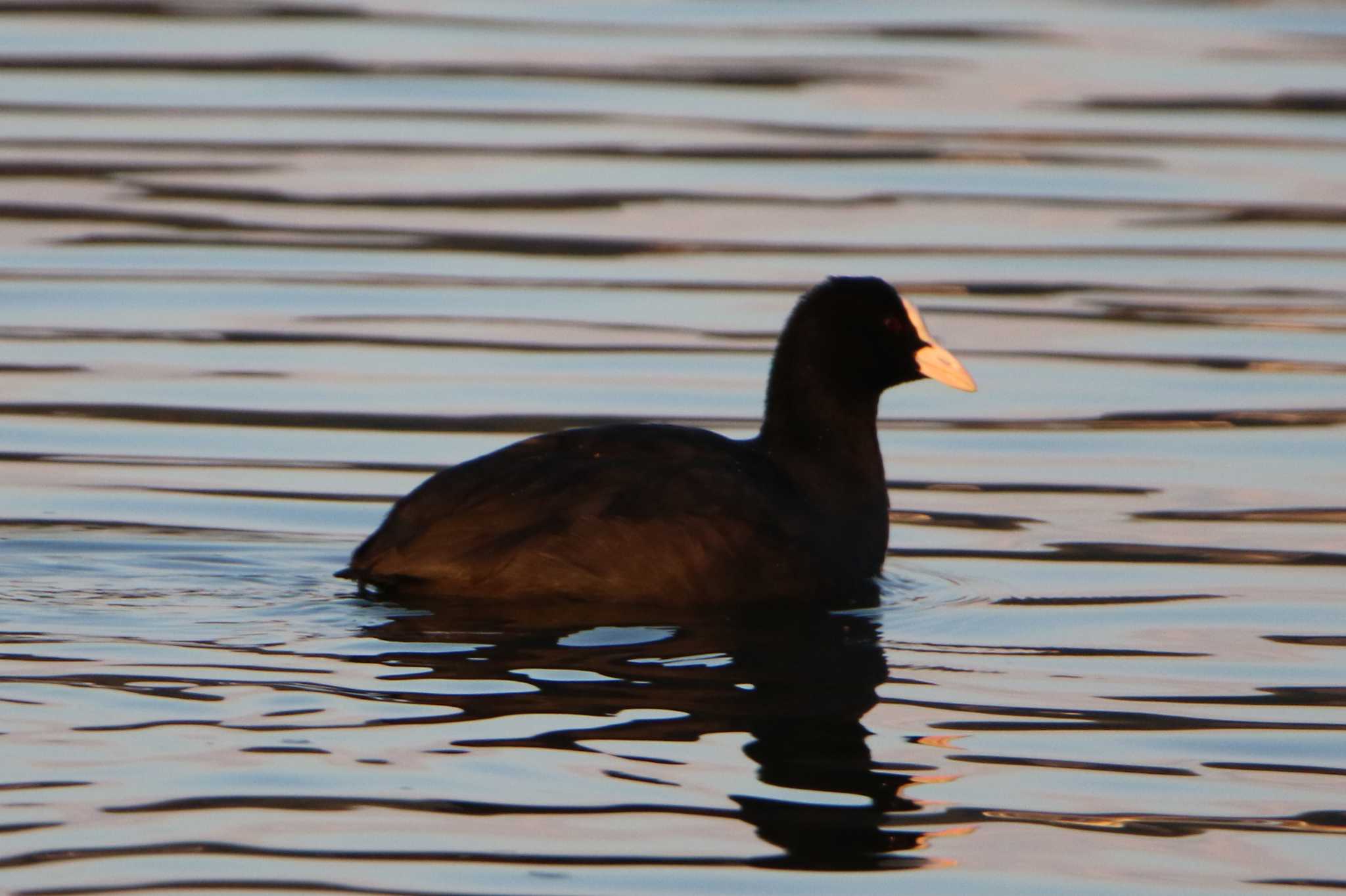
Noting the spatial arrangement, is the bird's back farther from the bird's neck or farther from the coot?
the bird's neck

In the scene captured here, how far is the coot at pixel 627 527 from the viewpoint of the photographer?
794 cm

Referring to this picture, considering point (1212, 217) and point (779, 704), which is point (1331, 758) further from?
point (1212, 217)

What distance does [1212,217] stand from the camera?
48.8 ft

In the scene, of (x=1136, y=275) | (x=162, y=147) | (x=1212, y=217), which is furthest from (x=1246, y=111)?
(x=162, y=147)

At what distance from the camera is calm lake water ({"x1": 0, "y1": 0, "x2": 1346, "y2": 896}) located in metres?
5.95

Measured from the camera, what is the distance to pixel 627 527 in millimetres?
7977

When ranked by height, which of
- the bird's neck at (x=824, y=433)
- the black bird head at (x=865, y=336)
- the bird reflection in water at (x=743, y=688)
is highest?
the black bird head at (x=865, y=336)

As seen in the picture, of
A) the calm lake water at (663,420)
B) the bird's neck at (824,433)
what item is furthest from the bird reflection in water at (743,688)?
the bird's neck at (824,433)

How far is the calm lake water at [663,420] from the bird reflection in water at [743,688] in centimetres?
2

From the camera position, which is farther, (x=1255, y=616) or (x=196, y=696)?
(x=1255, y=616)

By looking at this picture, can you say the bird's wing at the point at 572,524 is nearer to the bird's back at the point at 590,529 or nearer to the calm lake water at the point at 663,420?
the bird's back at the point at 590,529

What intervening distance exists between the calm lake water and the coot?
171 millimetres

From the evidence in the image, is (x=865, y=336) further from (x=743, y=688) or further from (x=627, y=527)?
(x=743, y=688)

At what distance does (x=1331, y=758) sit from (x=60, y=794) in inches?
122
